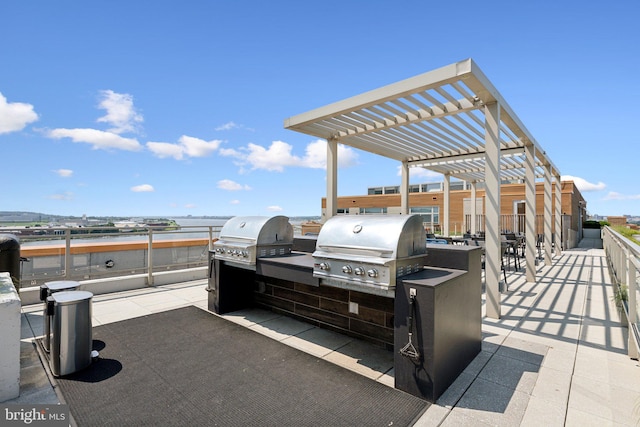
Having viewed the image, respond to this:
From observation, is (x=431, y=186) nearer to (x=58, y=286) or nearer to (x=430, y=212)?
(x=430, y=212)

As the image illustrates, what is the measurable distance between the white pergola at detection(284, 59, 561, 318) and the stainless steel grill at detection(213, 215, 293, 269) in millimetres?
2388

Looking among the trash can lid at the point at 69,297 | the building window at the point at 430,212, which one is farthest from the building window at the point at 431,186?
the trash can lid at the point at 69,297

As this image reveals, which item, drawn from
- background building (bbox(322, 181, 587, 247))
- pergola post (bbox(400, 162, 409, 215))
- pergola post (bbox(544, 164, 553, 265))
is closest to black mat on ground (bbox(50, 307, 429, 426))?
background building (bbox(322, 181, 587, 247))

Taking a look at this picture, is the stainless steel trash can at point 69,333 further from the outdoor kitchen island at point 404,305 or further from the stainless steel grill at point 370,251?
the stainless steel grill at point 370,251

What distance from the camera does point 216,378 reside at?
96.3 inches

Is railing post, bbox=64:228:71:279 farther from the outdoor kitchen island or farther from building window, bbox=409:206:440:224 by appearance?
building window, bbox=409:206:440:224

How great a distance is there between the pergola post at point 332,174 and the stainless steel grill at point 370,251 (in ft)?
→ 11.8

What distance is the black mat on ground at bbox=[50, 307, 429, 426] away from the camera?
1934 mm

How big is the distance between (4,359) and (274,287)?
2.69m

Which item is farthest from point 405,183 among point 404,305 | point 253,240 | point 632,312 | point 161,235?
point 404,305

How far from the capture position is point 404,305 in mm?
2223

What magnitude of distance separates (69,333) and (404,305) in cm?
286

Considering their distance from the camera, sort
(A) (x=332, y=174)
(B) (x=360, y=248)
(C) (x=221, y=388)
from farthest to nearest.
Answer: (A) (x=332, y=174) → (B) (x=360, y=248) → (C) (x=221, y=388)

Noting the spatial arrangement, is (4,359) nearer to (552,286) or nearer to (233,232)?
(233,232)
